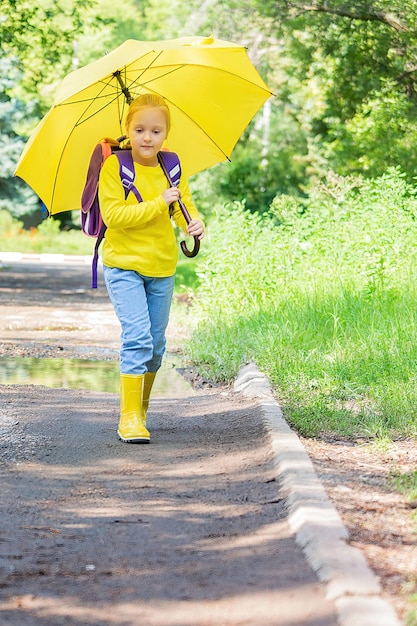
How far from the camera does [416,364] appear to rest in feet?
25.6

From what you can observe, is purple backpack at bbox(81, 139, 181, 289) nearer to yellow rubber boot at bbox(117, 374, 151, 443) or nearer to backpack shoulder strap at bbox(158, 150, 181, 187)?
backpack shoulder strap at bbox(158, 150, 181, 187)

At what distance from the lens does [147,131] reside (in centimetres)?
629

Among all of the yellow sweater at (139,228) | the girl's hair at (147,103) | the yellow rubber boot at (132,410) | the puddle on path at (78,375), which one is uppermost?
the girl's hair at (147,103)

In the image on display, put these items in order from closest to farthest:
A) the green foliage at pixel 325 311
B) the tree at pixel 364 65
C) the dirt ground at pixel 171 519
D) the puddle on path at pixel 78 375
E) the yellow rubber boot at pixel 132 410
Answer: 1. the dirt ground at pixel 171 519
2. the yellow rubber boot at pixel 132 410
3. the green foliage at pixel 325 311
4. the puddle on path at pixel 78 375
5. the tree at pixel 364 65

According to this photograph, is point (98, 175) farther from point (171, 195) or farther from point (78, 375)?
point (78, 375)

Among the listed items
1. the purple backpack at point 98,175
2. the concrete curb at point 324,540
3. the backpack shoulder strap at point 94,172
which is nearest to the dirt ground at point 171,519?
the concrete curb at point 324,540

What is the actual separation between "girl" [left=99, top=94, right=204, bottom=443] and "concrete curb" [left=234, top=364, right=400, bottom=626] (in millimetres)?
794

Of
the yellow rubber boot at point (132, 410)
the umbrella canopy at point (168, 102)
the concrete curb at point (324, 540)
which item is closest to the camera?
the concrete curb at point (324, 540)

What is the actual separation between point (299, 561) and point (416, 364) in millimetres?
3827

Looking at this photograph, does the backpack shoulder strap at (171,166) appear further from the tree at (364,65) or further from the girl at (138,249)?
the tree at (364,65)

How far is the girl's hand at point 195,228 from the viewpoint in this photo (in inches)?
244

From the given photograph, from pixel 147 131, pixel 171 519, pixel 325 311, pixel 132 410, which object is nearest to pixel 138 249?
pixel 147 131

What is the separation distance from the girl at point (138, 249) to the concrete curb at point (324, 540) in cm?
79

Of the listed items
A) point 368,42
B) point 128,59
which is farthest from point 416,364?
point 368,42
